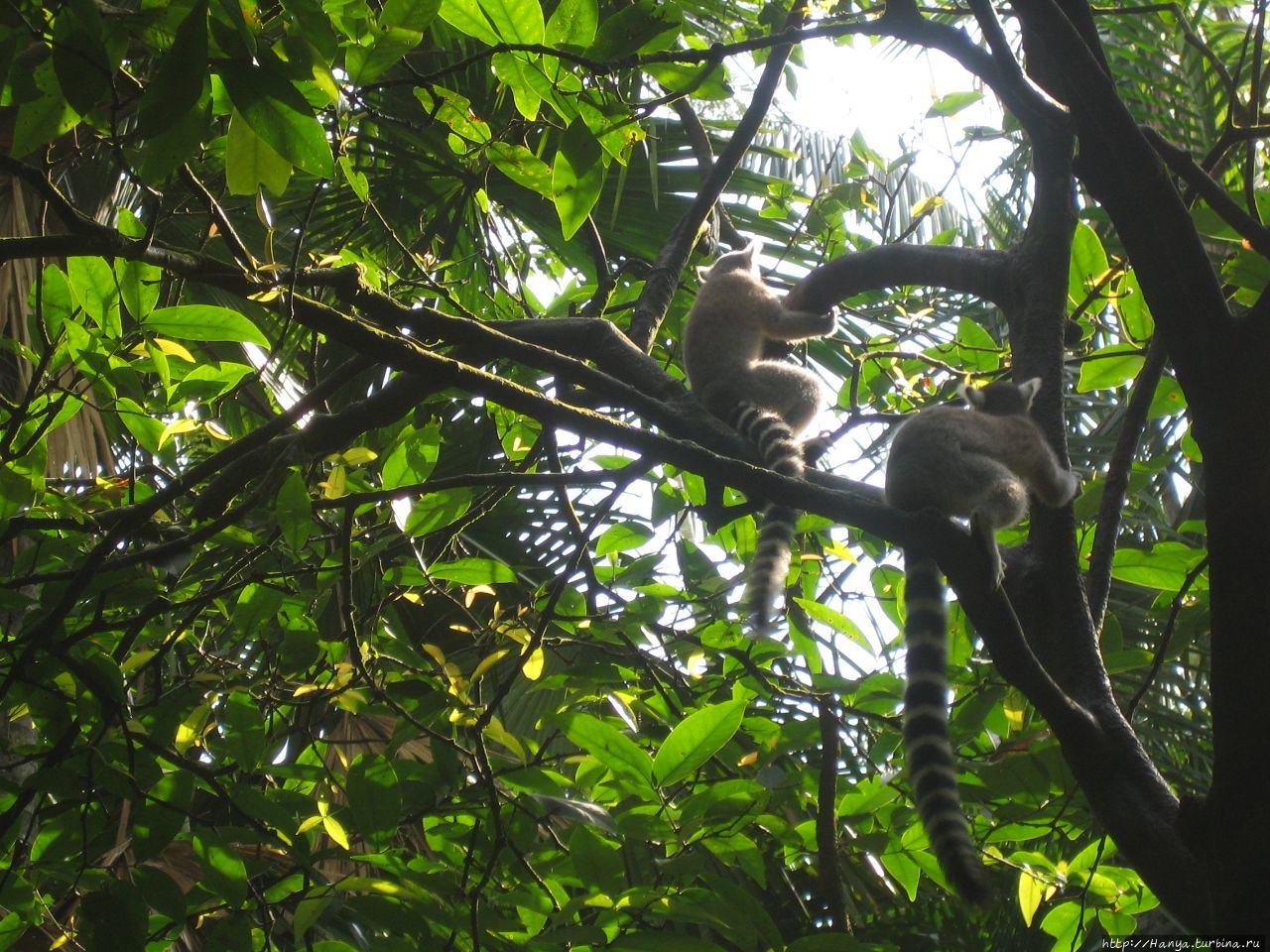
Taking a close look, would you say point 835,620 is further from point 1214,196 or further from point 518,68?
point 518,68

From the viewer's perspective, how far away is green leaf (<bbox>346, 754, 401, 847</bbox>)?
8.12 feet

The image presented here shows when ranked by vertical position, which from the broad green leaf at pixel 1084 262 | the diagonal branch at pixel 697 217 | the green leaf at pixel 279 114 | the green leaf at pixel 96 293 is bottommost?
the green leaf at pixel 279 114

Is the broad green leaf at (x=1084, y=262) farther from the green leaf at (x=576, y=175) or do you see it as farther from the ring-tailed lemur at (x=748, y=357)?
the green leaf at (x=576, y=175)

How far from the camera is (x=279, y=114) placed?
1842mm

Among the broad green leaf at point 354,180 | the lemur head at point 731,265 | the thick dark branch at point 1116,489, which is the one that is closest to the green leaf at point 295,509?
the broad green leaf at point 354,180

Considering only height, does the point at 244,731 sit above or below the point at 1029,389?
below

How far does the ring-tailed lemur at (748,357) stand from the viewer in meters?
4.79

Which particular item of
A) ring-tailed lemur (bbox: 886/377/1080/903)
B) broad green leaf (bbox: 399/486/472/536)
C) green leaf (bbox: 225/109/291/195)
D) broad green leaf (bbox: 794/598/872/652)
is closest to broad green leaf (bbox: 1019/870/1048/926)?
ring-tailed lemur (bbox: 886/377/1080/903)

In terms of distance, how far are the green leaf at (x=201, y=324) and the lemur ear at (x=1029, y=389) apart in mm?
2265

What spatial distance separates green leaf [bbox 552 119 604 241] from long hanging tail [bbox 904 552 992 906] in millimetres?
1278

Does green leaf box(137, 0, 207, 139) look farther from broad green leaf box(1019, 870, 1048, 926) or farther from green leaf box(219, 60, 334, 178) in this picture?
broad green leaf box(1019, 870, 1048, 926)

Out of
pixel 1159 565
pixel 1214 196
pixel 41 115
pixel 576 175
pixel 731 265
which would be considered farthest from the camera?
pixel 731 265

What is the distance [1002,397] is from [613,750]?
86.5 inches

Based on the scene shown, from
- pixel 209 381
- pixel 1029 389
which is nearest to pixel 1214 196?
pixel 1029 389
